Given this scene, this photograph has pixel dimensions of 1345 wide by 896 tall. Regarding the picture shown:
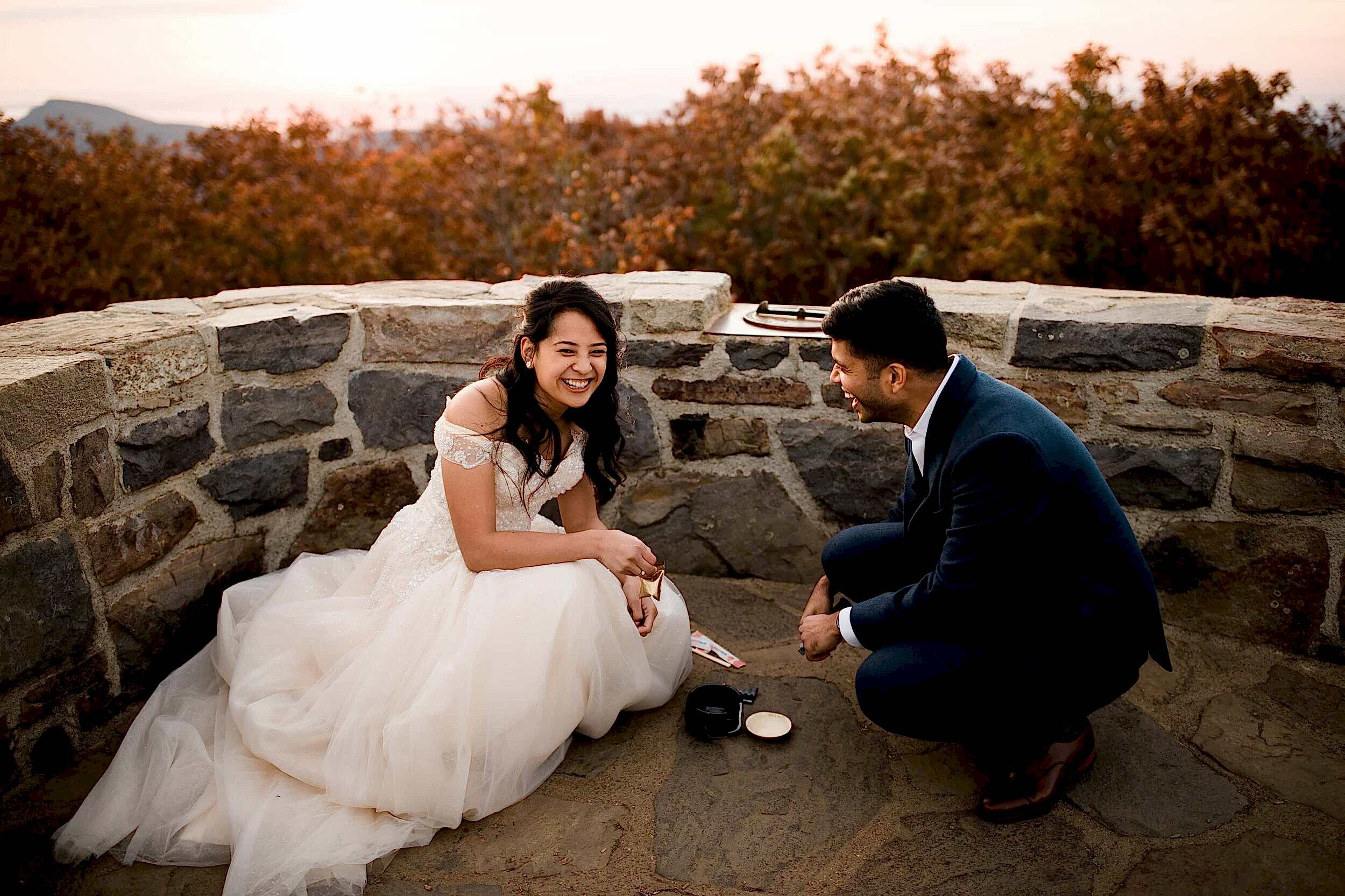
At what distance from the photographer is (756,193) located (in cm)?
619

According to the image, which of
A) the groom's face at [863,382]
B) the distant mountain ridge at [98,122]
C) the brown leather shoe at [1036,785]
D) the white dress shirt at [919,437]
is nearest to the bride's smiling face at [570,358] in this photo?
the groom's face at [863,382]

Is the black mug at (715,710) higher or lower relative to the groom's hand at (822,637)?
lower

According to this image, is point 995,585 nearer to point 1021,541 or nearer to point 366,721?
point 1021,541

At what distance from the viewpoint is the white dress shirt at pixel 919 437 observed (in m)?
2.12

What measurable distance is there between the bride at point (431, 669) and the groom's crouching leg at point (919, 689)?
23.7 inches

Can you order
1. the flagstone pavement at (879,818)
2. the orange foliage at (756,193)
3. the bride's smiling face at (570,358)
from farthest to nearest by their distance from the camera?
the orange foliage at (756,193)
the bride's smiling face at (570,358)
the flagstone pavement at (879,818)

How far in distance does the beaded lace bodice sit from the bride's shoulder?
0.06 ft

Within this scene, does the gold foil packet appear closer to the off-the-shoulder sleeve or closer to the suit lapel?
the off-the-shoulder sleeve

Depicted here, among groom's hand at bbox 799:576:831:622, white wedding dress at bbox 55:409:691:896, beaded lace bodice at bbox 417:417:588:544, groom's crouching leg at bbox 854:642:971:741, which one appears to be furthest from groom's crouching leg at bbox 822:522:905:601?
beaded lace bodice at bbox 417:417:588:544

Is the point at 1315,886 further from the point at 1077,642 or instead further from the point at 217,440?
the point at 217,440

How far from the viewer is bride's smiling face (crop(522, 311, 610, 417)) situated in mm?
2336

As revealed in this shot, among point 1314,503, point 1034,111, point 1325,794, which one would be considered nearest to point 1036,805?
point 1325,794

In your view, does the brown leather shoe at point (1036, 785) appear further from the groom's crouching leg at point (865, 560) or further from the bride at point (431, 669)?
Answer: the bride at point (431, 669)

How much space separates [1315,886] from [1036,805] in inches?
20.6
